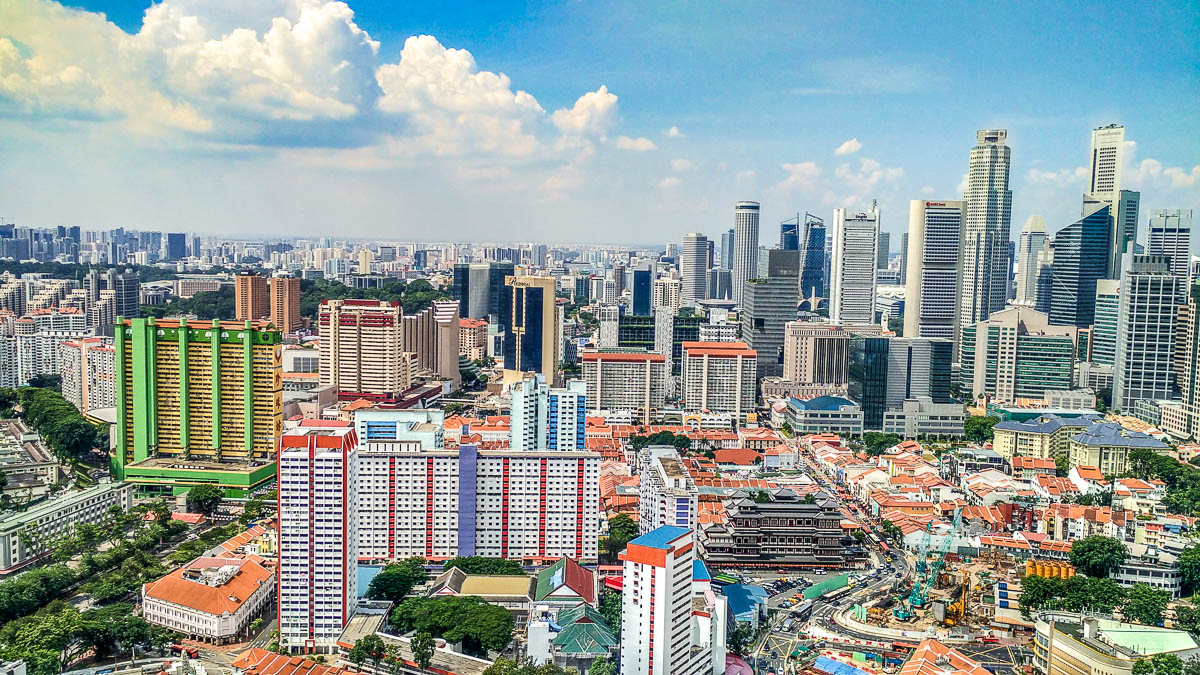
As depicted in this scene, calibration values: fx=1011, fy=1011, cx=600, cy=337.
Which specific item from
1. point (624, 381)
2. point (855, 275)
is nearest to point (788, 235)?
point (855, 275)

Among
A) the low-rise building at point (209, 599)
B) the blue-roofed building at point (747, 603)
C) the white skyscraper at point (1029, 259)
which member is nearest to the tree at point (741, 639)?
the blue-roofed building at point (747, 603)

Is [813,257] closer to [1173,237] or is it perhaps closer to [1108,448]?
[1173,237]

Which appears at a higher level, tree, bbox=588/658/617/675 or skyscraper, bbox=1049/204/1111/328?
skyscraper, bbox=1049/204/1111/328

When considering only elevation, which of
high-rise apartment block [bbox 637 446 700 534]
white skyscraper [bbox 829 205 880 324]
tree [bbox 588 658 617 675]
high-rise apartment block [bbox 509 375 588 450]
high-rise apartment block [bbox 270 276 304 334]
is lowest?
tree [bbox 588 658 617 675]

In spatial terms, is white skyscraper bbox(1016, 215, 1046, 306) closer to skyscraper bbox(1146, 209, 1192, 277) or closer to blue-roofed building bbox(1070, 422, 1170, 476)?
skyscraper bbox(1146, 209, 1192, 277)

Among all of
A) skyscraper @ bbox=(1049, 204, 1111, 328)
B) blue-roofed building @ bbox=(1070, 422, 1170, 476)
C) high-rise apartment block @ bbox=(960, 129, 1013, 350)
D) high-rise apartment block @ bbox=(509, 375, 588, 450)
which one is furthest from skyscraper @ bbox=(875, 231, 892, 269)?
high-rise apartment block @ bbox=(509, 375, 588, 450)

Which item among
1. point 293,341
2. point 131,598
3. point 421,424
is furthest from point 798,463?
point 293,341
